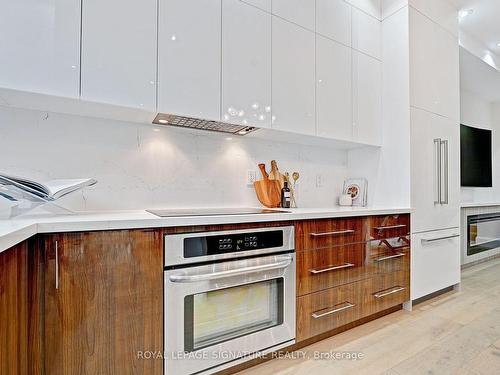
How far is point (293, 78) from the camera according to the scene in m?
2.06

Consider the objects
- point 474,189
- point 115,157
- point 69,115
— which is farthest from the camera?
point 474,189

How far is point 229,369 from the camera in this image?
5.04 feet

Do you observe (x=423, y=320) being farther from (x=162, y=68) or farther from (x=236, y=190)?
(x=162, y=68)

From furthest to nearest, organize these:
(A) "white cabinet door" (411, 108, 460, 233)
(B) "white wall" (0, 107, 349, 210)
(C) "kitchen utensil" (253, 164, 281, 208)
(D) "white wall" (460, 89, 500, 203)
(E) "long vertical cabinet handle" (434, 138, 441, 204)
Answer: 1. (D) "white wall" (460, 89, 500, 203)
2. (E) "long vertical cabinet handle" (434, 138, 441, 204)
3. (A) "white cabinet door" (411, 108, 460, 233)
4. (C) "kitchen utensil" (253, 164, 281, 208)
5. (B) "white wall" (0, 107, 349, 210)

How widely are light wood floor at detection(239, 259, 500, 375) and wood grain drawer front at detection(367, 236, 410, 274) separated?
1.27 ft

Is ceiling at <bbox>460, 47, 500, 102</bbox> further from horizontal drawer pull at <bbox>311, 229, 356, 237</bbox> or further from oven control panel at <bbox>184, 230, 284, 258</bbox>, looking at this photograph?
oven control panel at <bbox>184, 230, 284, 258</bbox>

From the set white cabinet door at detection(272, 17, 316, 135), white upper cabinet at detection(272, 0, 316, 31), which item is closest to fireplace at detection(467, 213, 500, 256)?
white cabinet door at detection(272, 17, 316, 135)

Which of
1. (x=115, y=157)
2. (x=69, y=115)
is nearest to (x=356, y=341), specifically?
(x=115, y=157)

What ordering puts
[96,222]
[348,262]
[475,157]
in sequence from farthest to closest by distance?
[475,157]
[348,262]
[96,222]

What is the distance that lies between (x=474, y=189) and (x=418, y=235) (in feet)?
9.62

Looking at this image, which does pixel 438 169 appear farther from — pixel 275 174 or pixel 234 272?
pixel 234 272

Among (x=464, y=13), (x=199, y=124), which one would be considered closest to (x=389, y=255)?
(x=199, y=124)

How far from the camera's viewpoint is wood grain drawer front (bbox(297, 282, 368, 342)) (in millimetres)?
1716

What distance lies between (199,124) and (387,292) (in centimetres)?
185
